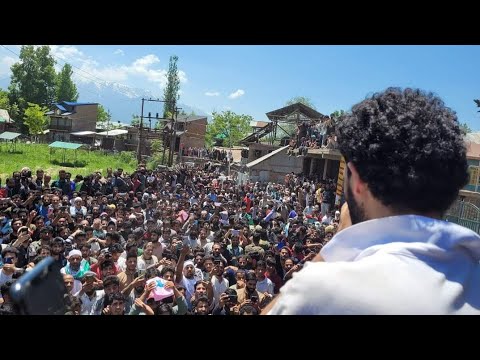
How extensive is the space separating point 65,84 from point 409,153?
57374mm

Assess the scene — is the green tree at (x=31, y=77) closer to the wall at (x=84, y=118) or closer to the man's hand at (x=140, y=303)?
the wall at (x=84, y=118)

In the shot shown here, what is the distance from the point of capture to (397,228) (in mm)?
850

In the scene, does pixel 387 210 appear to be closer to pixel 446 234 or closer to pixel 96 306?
pixel 446 234

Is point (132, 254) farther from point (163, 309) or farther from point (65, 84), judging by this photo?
point (65, 84)

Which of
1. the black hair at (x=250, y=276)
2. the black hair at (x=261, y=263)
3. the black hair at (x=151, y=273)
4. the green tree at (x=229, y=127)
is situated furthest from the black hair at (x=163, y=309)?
the green tree at (x=229, y=127)

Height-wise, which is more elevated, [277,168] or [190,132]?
[190,132]

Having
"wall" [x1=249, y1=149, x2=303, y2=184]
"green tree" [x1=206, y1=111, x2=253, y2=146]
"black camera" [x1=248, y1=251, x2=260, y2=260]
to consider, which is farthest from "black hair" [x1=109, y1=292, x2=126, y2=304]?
"green tree" [x1=206, y1=111, x2=253, y2=146]

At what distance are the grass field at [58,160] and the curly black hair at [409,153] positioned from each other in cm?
2368

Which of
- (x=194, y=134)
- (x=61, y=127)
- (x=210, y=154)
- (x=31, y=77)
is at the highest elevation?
(x=31, y=77)

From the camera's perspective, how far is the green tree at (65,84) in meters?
51.5

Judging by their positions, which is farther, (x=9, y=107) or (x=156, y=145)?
(x=9, y=107)

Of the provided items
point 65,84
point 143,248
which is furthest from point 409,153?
point 65,84
